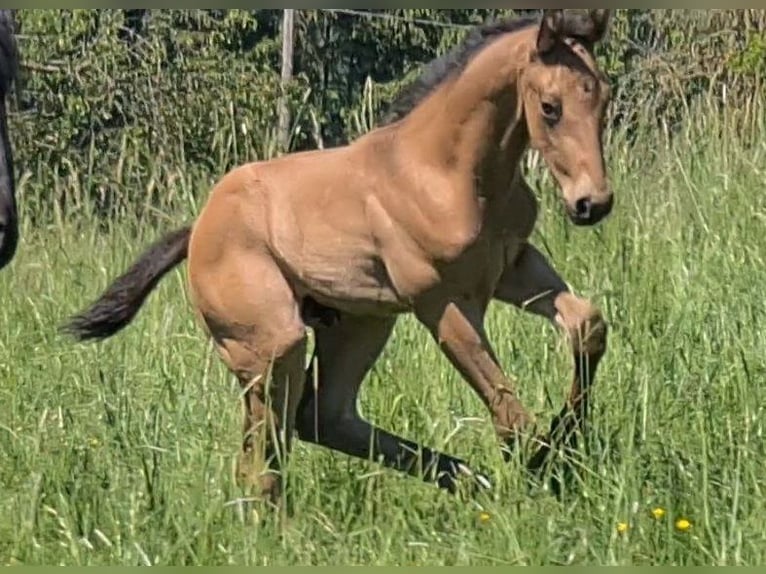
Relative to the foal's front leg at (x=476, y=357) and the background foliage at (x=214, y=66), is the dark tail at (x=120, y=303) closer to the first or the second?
the foal's front leg at (x=476, y=357)

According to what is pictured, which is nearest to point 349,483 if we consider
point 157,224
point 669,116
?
point 157,224

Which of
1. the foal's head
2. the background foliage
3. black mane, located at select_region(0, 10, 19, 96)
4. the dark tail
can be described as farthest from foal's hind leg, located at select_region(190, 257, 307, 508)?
the background foliage

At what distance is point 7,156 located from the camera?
5.09 meters

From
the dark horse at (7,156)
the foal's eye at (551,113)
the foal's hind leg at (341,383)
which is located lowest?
the foal's hind leg at (341,383)

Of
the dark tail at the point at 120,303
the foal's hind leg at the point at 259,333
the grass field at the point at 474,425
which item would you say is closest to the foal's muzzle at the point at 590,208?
the grass field at the point at 474,425

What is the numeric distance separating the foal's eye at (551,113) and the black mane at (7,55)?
2.10 meters

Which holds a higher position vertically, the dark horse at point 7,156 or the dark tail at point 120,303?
the dark horse at point 7,156

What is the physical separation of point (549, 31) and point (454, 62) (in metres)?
0.56

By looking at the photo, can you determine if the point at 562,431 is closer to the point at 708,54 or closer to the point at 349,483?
the point at 349,483

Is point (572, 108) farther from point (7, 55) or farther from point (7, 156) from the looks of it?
point (7, 55)

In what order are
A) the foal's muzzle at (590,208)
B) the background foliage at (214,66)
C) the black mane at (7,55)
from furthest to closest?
the background foliage at (214,66)
the black mane at (7,55)
the foal's muzzle at (590,208)

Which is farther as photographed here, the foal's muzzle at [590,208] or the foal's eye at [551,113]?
the foal's eye at [551,113]

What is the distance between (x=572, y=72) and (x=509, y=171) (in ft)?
1.49

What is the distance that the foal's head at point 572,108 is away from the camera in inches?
171
